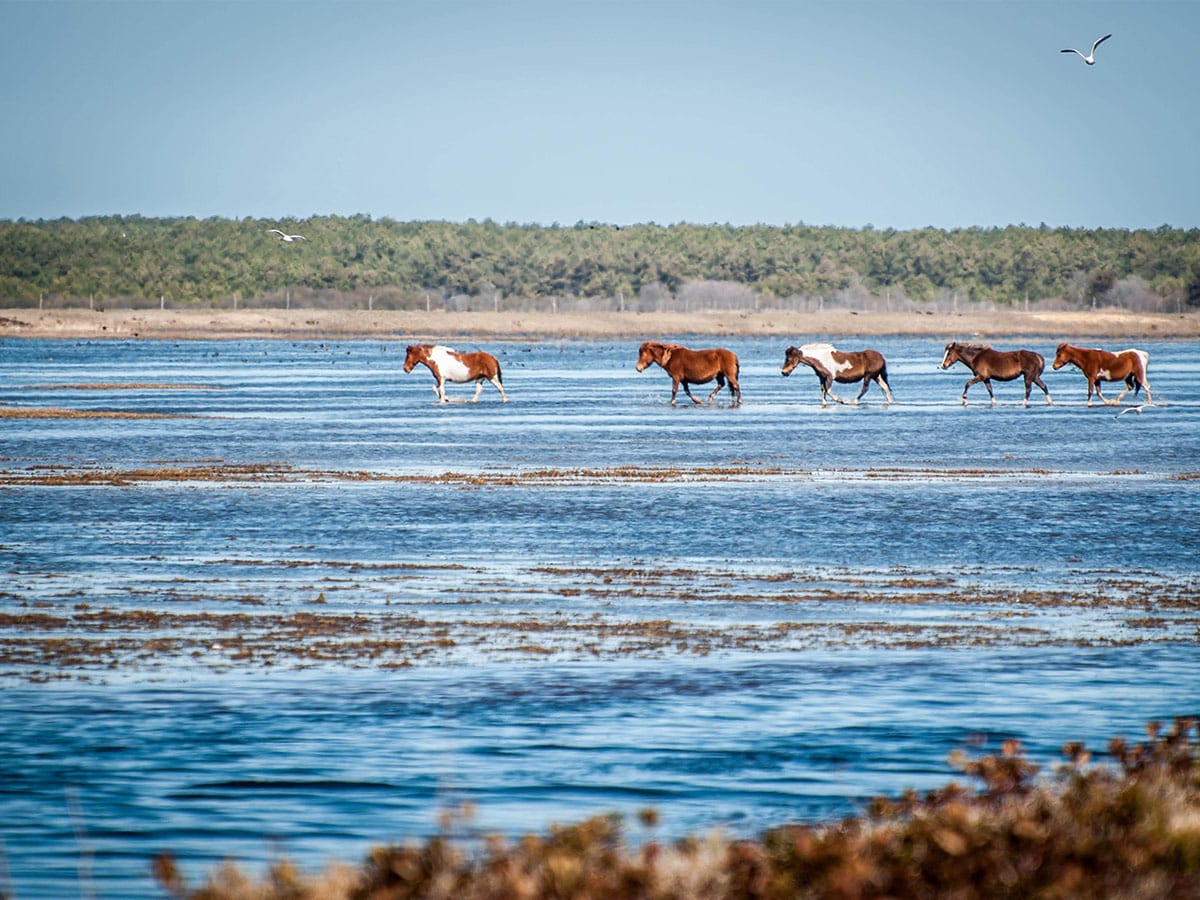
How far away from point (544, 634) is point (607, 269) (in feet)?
397

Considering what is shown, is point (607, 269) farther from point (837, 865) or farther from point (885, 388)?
point (837, 865)

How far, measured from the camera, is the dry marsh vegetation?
484 centimetres

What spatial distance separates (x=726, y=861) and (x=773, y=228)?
176 meters

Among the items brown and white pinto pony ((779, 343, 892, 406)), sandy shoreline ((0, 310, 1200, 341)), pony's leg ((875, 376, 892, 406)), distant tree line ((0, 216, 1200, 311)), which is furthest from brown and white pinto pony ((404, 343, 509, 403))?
distant tree line ((0, 216, 1200, 311))

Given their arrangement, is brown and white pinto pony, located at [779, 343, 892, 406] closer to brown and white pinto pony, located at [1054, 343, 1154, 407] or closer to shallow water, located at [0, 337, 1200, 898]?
brown and white pinto pony, located at [1054, 343, 1154, 407]

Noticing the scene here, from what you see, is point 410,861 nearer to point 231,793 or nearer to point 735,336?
point 231,793

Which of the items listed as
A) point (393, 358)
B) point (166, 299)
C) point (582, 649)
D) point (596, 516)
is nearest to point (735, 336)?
point (393, 358)

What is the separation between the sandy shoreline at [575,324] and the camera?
90.9m

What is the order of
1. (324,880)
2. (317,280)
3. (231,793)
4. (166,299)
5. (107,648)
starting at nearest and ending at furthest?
(324,880)
(231,793)
(107,648)
(166,299)
(317,280)

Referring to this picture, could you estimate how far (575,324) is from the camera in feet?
328

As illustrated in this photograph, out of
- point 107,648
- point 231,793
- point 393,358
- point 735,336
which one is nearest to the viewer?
point 231,793

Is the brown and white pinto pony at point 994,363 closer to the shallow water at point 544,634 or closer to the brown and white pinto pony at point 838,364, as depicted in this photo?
the brown and white pinto pony at point 838,364

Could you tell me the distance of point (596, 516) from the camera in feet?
55.6

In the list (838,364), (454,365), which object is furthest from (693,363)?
(454,365)
